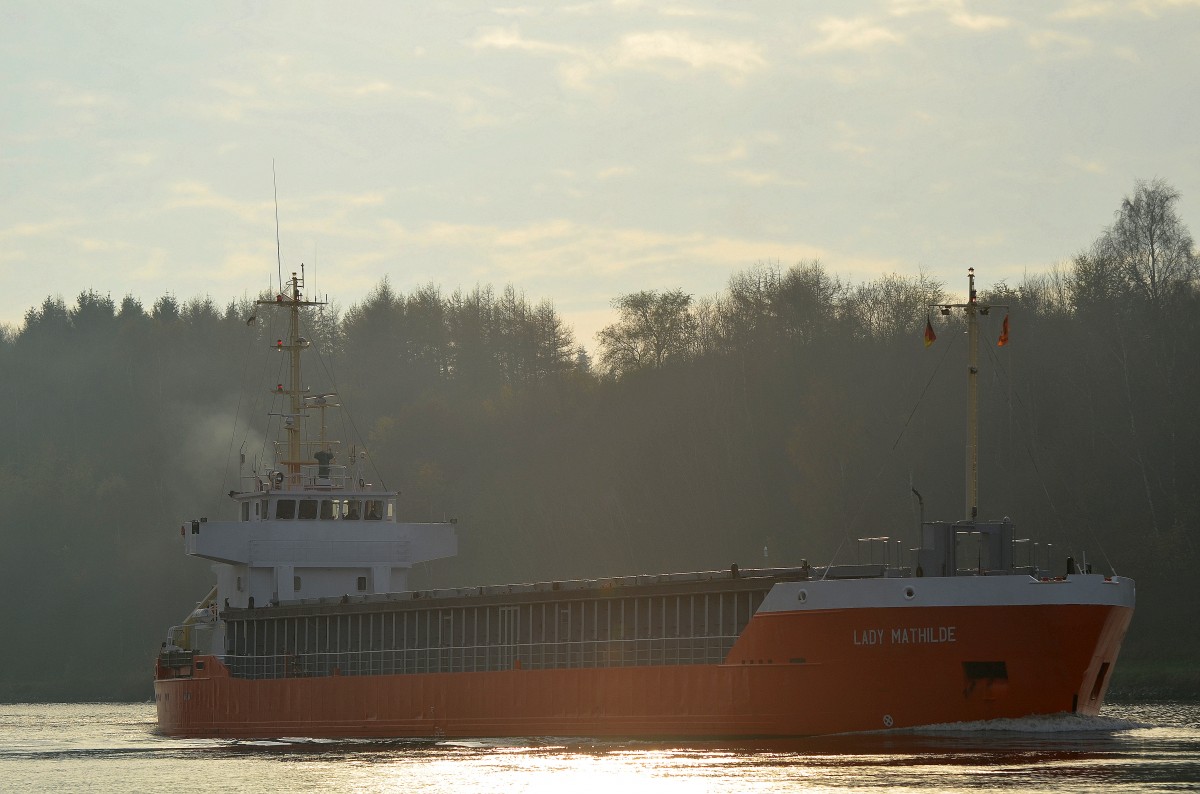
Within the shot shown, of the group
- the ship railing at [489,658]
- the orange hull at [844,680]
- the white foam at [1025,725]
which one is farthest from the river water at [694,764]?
the ship railing at [489,658]

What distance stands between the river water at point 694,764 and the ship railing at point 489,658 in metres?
2.36

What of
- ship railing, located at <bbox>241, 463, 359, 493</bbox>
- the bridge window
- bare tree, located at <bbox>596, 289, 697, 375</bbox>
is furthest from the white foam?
bare tree, located at <bbox>596, 289, 697, 375</bbox>

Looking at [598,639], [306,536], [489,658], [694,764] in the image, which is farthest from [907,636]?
[306,536]

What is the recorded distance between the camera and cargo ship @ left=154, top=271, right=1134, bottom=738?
3056cm

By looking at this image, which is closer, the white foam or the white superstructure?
the white foam

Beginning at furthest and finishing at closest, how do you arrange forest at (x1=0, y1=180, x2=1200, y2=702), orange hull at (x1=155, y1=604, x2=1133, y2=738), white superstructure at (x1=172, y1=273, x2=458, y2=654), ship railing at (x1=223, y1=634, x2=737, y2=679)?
forest at (x1=0, y1=180, x2=1200, y2=702) → white superstructure at (x1=172, y1=273, x2=458, y2=654) → ship railing at (x1=223, y1=634, x2=737, y2=679) → orange hull at (x1=155, y1=604, x2=1133, y2=738)

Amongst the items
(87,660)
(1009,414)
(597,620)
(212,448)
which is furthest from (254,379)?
(597,620)

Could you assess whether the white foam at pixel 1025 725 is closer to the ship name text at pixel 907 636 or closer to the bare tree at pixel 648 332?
the ship name text at pixel 907 636

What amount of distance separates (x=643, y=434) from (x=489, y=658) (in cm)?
4020

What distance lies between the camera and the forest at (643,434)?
61562 mm

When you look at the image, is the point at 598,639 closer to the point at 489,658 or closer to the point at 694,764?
the point at 489,658

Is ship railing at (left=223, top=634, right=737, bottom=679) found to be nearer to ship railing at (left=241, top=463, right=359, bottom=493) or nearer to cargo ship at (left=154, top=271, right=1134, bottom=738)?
cargo ship at (left=154, top=271, right=1134, bottom=738)

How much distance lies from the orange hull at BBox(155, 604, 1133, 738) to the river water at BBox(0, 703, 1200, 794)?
0.47 metres

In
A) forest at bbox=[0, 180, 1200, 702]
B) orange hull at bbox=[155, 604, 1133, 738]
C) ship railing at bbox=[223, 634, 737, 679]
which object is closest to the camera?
orange hull at bbox=[155, 604, 1133, 738]
